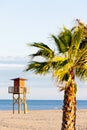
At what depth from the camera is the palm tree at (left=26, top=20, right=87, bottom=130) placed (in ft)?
45.6

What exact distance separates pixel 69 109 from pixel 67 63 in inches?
57.7

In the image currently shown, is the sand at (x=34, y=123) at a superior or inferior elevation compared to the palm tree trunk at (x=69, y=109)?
inferior

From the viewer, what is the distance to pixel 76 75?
48.3ft

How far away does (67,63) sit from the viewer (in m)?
13.9

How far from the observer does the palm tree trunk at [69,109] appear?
13903 millimetres

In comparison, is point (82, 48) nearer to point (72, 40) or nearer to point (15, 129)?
point (72, 40)

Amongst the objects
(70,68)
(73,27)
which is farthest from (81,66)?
(73,27)

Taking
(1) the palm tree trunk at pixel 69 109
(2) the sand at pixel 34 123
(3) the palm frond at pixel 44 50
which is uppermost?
(3) the palm frond at pixel 44 50

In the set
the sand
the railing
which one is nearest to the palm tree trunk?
the sand

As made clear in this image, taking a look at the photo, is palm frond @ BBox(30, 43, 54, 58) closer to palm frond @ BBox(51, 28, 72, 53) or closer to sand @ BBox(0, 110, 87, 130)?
palm frond @ BBox(51, 28, 72, 53)

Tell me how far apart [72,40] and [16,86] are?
119 feet

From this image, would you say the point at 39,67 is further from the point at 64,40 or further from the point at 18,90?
the point at 18,90

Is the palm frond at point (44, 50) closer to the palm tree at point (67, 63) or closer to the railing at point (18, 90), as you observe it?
the palm tree at point (67, 63)

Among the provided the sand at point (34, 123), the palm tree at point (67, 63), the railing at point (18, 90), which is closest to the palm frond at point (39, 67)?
the palm tree at point (67, 63)
